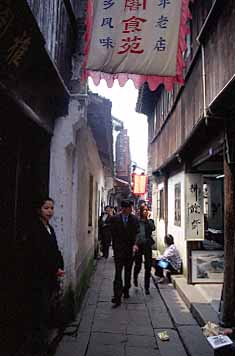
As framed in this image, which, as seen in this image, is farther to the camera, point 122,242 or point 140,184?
point 140,184

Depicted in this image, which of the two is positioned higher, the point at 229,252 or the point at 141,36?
the point at 141,36

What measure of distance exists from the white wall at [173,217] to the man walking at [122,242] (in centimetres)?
225

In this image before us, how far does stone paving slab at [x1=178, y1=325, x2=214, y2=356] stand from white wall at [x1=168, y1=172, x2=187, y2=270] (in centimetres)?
347

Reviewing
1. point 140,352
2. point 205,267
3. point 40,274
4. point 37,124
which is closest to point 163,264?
point 205,267

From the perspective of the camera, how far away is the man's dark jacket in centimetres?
750

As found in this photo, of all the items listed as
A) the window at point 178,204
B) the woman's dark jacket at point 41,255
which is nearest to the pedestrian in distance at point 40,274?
the woman's dark jacket at point 41,255

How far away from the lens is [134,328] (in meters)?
6.10

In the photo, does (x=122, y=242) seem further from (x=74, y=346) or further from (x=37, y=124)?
(x=37, y=124)

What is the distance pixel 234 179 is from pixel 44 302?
3657 mm

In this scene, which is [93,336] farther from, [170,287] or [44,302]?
[170,287]

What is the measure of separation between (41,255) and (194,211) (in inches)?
218

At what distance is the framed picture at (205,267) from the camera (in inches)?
340

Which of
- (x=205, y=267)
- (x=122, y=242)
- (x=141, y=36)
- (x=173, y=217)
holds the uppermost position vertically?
(x=141, y=36)

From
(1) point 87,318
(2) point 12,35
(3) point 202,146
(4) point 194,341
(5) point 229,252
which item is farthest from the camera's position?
(3) point 202,146
